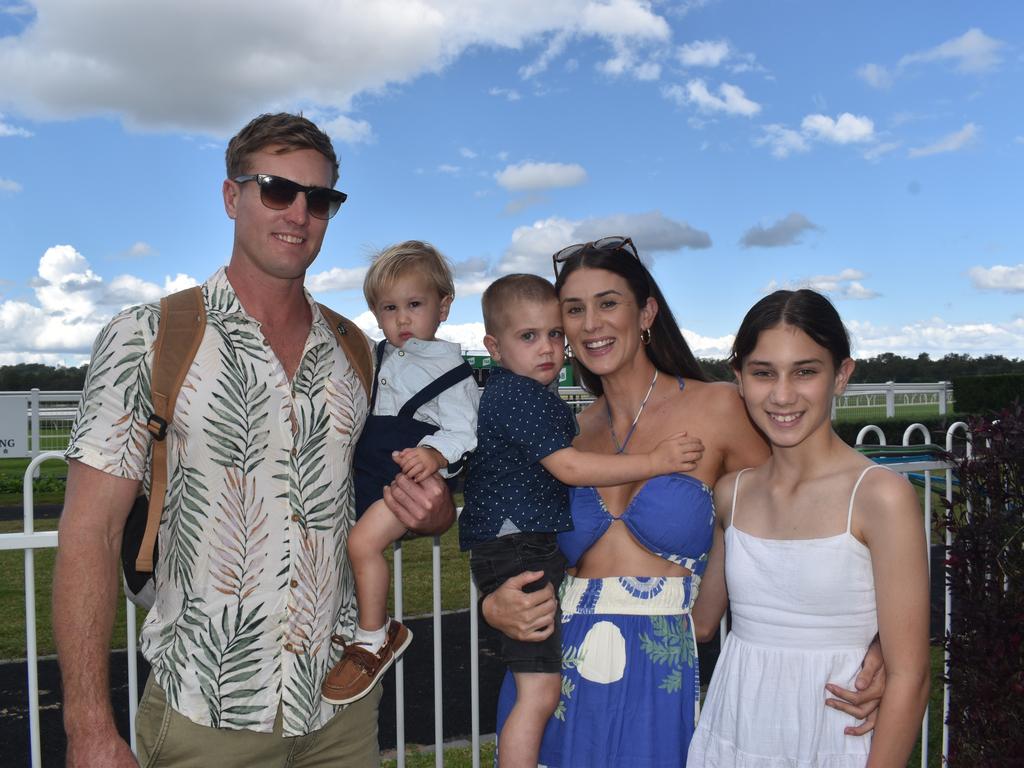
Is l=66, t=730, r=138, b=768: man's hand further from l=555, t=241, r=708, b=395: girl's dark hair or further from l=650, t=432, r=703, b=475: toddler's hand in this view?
l=555, t=241, r=708, b=395: girl's dark hair

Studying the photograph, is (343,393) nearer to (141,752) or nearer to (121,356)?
(121,356)

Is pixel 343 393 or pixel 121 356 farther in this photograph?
pixel 343 393

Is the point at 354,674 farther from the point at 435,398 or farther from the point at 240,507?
the point at 435,398

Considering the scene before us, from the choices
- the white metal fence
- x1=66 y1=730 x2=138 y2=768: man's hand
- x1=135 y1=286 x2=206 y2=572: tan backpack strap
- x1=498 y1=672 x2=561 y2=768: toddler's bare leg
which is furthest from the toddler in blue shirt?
the white metal fence

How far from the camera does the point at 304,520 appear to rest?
2.46 metres

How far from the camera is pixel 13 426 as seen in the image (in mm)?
15500

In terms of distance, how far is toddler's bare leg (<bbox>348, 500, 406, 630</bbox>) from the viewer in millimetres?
2641

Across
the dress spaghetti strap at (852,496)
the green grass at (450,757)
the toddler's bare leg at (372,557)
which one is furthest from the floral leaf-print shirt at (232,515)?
the green grass at (450,757)

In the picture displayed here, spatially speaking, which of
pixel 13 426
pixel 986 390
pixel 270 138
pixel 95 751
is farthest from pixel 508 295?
pixel 986 390

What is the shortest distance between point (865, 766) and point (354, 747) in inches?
62.5

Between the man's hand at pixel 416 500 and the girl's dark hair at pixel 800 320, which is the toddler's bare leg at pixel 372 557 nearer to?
the man's hand at pixel 416 500

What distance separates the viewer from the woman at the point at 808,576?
2.31m

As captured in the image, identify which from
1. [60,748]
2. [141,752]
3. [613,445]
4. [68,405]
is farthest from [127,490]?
[68,405]

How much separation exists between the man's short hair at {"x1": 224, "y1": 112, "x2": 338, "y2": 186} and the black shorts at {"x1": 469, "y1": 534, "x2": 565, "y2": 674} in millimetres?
1471
